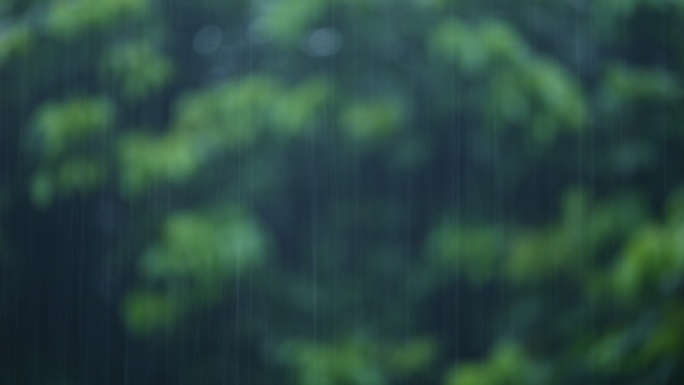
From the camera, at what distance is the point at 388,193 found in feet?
5.16

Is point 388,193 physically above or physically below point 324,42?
below

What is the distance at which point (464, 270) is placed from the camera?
156cm

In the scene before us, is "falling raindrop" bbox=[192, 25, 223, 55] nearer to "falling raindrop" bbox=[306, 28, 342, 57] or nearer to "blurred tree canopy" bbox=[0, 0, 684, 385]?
"blurred tree canopy" bbox=[0, 0, 684, 385]

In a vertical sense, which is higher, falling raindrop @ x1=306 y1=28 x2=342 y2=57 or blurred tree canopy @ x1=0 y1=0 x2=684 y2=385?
falling raindrop @ x1=306 y1=28 x2=342 y2=57

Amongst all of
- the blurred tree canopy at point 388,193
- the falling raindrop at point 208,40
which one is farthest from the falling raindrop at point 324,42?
Answer: the falling raindrop at point 208,40

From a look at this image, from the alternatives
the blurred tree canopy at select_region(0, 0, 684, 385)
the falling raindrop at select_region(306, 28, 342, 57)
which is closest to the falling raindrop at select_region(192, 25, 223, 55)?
the blurred tree canopy at select_region(0, 0, 684, 385)

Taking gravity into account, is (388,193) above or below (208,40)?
below

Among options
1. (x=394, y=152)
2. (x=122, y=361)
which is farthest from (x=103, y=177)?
(x=394, y=152)

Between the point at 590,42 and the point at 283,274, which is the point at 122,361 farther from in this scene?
the point at 590,42

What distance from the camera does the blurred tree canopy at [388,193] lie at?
5.08 ft

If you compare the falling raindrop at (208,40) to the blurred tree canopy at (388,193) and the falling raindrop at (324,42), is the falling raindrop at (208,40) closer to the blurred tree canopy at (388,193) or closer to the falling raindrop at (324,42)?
the blurred tree canopy at (388,193)

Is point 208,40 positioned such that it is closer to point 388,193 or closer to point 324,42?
point 324,42

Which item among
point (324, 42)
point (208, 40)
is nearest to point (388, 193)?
point (324, 42)

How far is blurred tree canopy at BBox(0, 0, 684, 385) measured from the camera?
1548 mm
